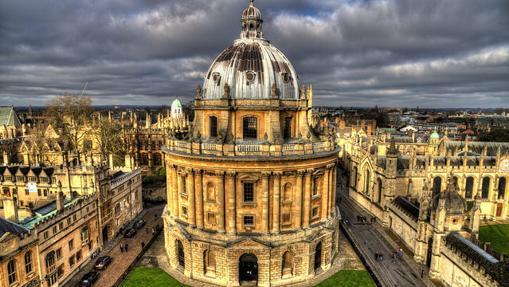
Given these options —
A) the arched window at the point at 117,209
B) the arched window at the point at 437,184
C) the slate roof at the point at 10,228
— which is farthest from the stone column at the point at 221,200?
the arched window at the point at 437,184

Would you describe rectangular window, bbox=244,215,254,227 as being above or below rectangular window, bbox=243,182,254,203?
below

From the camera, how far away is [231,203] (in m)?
33.5

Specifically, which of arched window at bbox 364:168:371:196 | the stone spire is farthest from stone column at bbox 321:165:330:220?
arched window at bbox 364:168:371:196

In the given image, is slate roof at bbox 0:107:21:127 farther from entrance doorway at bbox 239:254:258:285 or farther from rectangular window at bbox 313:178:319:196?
rectangular window at bbox 313:178:319:196

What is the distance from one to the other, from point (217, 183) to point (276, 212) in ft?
22.5

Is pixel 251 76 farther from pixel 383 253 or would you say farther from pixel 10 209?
pixel 383 253

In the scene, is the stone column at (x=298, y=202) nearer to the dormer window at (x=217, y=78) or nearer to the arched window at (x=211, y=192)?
the arched window at (x=211, y=192)

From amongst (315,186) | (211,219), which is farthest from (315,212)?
(211,219)

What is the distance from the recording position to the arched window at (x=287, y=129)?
37.1m

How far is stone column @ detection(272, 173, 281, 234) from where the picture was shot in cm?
3325

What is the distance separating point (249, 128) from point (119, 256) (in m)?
23.8

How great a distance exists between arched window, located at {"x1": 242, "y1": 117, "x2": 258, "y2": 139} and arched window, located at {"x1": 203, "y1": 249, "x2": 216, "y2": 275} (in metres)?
13.4

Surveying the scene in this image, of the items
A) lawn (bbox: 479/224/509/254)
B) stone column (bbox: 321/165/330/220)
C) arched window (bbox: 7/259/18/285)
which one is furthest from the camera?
→ lawn (bbox: 479/224/509/254)

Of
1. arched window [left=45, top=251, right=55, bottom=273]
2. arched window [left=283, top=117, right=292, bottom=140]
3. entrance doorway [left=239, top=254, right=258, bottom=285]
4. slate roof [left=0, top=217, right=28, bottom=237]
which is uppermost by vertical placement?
arched window [left=283, top=117, right=292, bottom=140]
